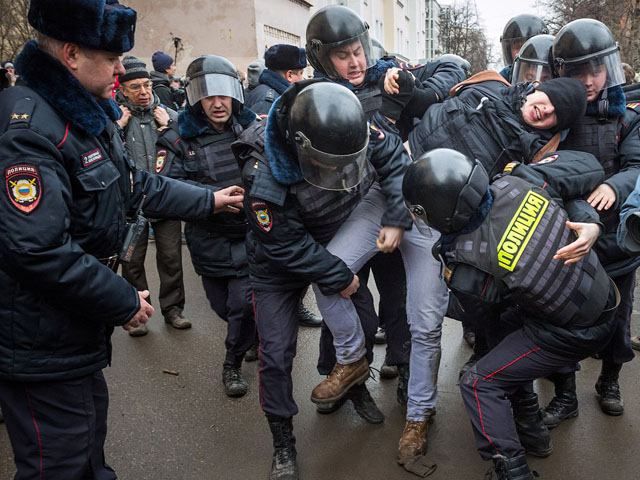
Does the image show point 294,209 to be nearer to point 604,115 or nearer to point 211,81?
point 211,81

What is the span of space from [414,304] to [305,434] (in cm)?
97

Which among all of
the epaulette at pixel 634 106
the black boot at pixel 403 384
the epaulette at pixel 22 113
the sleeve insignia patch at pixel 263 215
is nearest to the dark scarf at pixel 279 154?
the sleeve insignia patch at pixel 263 215

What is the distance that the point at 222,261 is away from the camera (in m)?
3.59

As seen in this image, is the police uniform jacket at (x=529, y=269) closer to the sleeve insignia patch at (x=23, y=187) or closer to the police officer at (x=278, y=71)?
the sleeve insignia patch at (x=23, y=187)

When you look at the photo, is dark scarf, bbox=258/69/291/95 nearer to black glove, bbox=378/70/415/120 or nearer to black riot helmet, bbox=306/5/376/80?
black riot helmet, bbox=306/5/376/80

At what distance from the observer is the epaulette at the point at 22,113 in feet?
6.05

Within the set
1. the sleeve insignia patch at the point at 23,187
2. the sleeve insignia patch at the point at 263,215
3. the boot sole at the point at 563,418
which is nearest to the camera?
the sleeve insignia patch at the point at 23,187

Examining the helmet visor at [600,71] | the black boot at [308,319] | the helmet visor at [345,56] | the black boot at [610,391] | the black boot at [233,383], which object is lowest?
the black boot at [308,319]

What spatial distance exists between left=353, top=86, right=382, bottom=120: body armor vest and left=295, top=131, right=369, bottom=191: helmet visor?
1.90 feet

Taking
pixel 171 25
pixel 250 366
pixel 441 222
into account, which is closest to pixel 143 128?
pixel 250 366

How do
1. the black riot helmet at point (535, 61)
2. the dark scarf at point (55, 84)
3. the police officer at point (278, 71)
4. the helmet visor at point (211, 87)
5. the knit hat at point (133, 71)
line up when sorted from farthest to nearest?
the police officer at point (278, 71) → the knit hat at point (133, 71) → the helmet visor at point (211, 87) → the black riot helmet at point (535, 61) → the dark scarf at point (55, 84)

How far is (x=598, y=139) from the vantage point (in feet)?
9.73

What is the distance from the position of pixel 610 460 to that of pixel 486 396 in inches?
34.3

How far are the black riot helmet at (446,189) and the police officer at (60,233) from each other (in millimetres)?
1163
